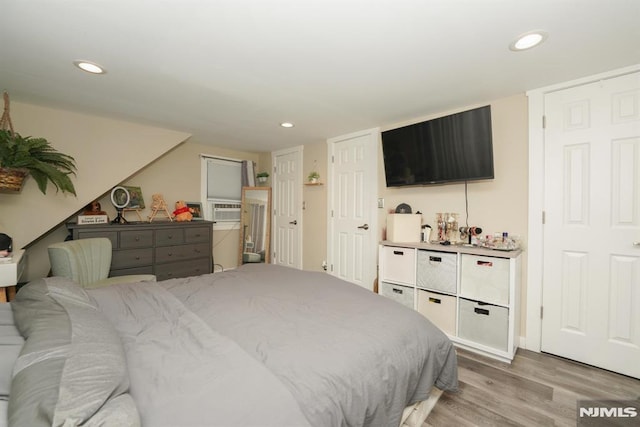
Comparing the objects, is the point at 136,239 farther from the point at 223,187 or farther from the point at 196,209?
the point at 223,187

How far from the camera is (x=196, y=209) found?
4.30 meters

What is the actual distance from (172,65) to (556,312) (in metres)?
3.61

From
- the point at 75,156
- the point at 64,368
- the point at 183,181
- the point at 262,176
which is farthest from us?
the point at 262,176

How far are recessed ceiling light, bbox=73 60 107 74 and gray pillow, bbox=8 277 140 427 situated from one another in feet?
5.60

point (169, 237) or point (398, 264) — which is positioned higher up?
point (169, 237)

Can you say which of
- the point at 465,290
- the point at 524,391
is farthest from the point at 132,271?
the point at 524,391

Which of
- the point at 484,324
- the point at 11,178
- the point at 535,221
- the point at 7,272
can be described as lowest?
the point at 484,324

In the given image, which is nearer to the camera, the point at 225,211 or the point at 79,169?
the point at 79,169

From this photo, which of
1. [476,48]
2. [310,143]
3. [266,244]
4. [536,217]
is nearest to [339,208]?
[310,143]

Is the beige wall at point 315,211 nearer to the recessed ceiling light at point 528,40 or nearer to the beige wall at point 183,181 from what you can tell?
the beige wall at point 183,181

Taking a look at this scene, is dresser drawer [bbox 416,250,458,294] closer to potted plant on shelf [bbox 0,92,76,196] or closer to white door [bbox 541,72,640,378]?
white door [bbox 541,72,640,378]

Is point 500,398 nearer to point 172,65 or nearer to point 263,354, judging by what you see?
point 263,354

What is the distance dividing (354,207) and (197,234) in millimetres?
2203

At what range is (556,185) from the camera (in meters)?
2.26
